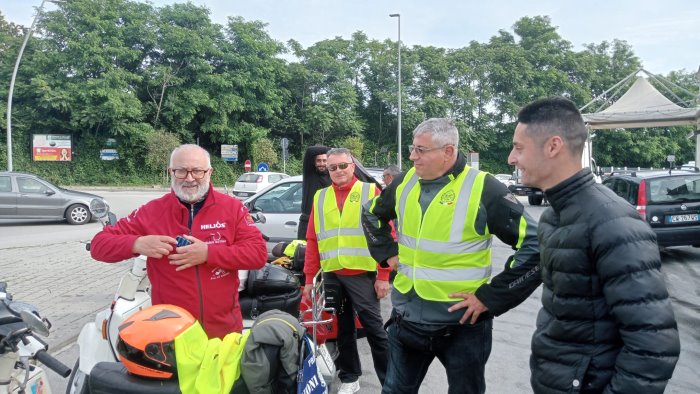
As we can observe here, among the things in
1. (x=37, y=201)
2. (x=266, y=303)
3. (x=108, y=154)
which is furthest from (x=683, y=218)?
(x=108, y=154)

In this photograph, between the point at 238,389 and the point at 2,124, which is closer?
the point at 238,389

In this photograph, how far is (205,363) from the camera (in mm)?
1918

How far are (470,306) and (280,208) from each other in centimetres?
549

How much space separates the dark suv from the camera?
352 inches

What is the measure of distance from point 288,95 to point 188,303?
3968cm

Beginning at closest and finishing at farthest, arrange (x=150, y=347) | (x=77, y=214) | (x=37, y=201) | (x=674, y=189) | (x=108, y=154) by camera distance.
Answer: (x=150, y=347), (x=674, y=189), (x=37, y=201), (x=77, y=214), (x=108, y=154)

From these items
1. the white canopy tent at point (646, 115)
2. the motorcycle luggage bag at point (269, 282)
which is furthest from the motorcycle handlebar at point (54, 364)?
the white canopy tent at point (646, 115)

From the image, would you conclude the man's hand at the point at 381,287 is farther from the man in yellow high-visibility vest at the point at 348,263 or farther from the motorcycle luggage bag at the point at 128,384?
the motorcycle luggage bag at the point at 128,384

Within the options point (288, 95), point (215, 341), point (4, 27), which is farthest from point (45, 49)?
point (215, 341)

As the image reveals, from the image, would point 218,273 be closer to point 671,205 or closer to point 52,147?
point 671,205

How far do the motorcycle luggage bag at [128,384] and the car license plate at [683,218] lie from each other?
30.3 feet

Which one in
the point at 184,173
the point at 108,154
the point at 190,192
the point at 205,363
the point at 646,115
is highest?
the point at 646,115

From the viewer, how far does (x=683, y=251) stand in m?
10.4

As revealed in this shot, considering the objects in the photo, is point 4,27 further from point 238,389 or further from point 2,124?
point 238,389
